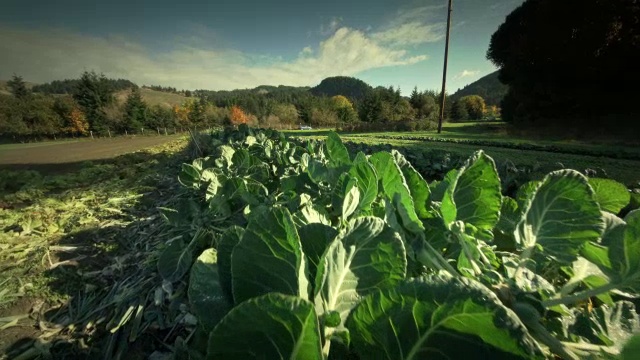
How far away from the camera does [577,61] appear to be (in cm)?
1636

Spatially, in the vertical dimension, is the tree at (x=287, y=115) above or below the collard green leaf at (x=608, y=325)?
above

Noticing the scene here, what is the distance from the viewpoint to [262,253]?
1.72ft

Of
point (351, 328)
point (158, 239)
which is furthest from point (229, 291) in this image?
point (158, 239)

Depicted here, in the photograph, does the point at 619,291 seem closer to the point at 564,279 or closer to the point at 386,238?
the point at 564,279

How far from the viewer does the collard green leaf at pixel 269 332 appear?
37 centimetres

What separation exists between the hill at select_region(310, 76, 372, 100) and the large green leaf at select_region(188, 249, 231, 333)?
6403 inches

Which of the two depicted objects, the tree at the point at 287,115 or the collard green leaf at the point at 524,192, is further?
the tree at the point at 287,115

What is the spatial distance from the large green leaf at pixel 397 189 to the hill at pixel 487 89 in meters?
100

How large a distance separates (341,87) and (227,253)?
17422 cm

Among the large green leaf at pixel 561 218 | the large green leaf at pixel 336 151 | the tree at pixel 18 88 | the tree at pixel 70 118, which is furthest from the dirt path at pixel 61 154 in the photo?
the tree at pixel 18 88

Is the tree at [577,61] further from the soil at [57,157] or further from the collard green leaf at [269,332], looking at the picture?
the soil at [57,157]

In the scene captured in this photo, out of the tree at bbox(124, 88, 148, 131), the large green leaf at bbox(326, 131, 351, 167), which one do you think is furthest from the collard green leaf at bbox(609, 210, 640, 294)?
the tree at bbox(124, 88, 148, 131)

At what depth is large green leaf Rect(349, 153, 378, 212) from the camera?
891 millimetres

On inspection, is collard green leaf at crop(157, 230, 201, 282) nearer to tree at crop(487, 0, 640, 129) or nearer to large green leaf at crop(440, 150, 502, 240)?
large green leaf at crop(440, 150, 502, 240)
